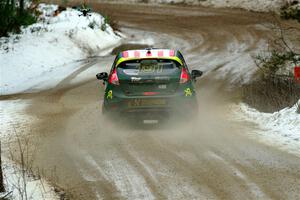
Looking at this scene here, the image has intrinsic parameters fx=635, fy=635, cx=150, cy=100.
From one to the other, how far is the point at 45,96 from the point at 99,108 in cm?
293

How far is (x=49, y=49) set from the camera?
24.4 metres

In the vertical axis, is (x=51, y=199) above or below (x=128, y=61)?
below

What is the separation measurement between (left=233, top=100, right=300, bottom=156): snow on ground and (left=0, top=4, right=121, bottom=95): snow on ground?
808 centimetres

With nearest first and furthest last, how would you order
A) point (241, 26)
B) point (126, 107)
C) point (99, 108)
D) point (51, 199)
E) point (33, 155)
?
point (51, 199), point (33, 155), point (126, 107), point (99, 108), point (241, 26)

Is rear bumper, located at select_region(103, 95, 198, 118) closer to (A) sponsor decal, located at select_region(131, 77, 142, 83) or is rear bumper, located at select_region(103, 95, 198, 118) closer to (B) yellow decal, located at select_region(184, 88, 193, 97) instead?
(B) yellow decal, located at select_region(184, 88, 193, 97)

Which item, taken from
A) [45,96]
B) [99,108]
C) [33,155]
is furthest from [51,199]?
[45,96]

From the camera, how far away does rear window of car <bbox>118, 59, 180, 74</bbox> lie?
12953 mm

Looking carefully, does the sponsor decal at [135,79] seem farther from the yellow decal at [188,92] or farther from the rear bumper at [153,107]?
the yellow decal at [188,92]

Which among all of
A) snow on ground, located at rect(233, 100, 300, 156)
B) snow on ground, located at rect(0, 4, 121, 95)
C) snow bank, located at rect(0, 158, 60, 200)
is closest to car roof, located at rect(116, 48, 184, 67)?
snow on ground, located at rect(233, 100, 300, 156)

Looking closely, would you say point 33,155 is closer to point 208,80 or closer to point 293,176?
point 293,176

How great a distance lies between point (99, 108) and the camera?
15758 millimetres

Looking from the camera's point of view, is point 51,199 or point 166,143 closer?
point 51,199

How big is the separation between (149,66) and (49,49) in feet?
39.8

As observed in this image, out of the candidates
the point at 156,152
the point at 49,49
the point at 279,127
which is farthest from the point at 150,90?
the point at 49,49
